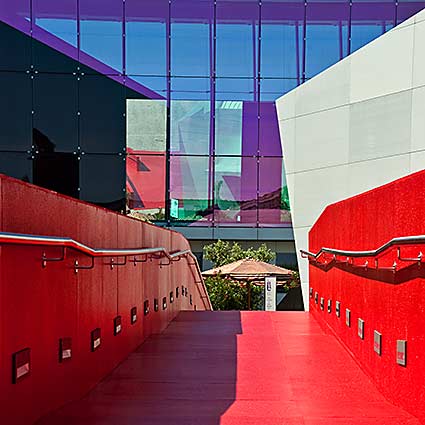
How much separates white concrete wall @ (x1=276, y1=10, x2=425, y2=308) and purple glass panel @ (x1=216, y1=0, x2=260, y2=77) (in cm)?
590

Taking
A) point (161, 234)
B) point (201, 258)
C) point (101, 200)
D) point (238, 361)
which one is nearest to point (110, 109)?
point (101, 200)

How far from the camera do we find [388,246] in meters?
3.37

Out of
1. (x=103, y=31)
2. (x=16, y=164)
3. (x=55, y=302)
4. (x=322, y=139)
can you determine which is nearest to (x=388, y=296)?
(x=55, y=302)

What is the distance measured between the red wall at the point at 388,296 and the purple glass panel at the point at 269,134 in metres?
13.2

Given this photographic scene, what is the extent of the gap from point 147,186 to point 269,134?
4.73m

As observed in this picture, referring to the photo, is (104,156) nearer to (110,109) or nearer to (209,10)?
(110,109)

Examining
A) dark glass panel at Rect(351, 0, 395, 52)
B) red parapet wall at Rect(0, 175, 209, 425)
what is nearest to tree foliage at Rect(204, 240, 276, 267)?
dark glass panel at Rect(351, 0, 395, 52)

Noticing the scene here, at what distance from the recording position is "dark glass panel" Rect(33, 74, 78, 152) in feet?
58.9

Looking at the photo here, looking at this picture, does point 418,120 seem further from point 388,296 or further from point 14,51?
point 14,51

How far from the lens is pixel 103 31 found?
18328mm

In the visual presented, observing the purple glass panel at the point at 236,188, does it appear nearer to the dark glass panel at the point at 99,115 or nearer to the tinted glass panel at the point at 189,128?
the tinted glass panel at the point at 189,128

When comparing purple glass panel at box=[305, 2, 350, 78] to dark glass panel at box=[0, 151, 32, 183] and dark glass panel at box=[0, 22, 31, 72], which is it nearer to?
dark glass panel at box=[0, 22, 31, 72]

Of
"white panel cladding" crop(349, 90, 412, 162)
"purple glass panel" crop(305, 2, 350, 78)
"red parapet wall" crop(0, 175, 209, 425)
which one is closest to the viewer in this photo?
"red parapet wall" crop(0, 175, 209, 425)

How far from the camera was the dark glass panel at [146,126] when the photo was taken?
18609mm
